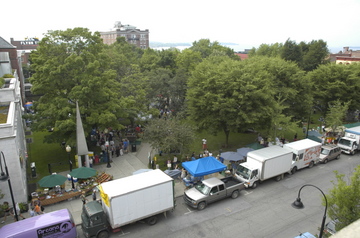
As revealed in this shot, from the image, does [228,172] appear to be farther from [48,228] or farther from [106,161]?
[48,228]

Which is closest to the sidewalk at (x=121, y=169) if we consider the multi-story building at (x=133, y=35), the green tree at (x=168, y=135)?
the green tree at (x=168, y=135)

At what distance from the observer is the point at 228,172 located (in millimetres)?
23828

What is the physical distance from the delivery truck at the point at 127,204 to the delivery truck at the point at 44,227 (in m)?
0.91

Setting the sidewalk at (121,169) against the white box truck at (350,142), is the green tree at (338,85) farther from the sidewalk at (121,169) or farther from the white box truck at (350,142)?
the sidewalk at (121,169)

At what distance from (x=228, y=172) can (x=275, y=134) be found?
718 centimetres

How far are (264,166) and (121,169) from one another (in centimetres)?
1277

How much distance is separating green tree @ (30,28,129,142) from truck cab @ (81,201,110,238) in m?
9.71

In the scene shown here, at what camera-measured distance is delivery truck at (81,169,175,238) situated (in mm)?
14648

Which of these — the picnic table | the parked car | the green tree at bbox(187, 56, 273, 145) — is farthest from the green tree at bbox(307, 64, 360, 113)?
the picnic table

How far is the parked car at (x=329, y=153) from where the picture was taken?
26.0 meters

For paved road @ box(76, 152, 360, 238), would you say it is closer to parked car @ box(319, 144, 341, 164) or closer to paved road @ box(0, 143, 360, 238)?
paved road @ box(0, 143, 360, 238)

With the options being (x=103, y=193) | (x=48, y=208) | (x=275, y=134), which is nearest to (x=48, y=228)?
(x=103, y=193)

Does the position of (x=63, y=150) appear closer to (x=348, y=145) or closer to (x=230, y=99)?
Result: (x=230, y=99)

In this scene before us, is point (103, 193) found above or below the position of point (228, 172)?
above
